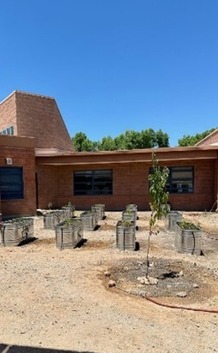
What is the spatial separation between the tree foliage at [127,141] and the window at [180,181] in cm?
4427

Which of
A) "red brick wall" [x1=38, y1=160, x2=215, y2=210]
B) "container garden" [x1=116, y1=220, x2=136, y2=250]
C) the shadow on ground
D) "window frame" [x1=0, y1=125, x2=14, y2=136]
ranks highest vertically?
"window frame" [x1=0, y1=125, x2=14, y2=136]

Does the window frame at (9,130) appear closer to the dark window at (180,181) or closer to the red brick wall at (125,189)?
the red brick wall at (125,189)

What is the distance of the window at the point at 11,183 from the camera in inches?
724

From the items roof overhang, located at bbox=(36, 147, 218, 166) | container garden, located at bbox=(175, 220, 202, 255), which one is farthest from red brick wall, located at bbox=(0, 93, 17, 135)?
container garden, located at bbox=(175, 220, 202, 255)

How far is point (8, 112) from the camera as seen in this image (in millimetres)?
29609

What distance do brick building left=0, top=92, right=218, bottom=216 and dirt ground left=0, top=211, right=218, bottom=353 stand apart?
8677 mm

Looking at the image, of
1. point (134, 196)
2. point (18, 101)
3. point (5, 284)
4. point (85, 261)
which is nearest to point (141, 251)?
point (85, 261)

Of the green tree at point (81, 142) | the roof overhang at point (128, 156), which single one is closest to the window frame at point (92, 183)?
the roof overhang at point (128, 156)

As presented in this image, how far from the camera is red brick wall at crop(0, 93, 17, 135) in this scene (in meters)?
28.4

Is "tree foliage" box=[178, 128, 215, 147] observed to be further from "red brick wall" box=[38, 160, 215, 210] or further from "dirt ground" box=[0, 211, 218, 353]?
"dirt ground" box=[0, 211, 218, 353]

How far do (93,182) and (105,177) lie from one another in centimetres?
100

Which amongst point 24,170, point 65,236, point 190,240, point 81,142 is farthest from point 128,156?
point 81,142

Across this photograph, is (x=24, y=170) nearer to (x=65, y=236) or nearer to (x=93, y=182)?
(x=93, y=182)

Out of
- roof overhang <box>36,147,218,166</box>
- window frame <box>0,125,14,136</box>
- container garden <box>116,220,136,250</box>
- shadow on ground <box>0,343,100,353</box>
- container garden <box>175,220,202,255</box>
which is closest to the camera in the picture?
shadow on ground <box>0,343,100,353</box>
